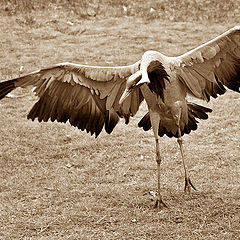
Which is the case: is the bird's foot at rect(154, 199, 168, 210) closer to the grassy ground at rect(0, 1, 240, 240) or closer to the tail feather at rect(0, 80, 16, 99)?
the grassy ground at rect(0, 1, 240, 240)

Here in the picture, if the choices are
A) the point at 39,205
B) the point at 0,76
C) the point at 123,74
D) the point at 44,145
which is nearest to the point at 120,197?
the point at 39,205

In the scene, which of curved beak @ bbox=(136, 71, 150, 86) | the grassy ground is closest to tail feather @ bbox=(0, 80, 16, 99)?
the grassy ground

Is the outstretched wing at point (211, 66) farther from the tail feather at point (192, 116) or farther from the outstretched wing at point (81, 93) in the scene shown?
the outstretched wing at point (81, 93)

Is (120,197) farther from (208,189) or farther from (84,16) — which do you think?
(84,16)

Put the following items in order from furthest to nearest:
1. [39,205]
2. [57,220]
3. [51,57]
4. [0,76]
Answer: [51,57]
[0,76]
[39,205]
[57,220]

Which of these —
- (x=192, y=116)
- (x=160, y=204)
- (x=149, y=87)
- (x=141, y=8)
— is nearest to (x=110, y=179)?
(x=160, y=204)

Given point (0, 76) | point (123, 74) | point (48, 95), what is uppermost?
point (123, 74)

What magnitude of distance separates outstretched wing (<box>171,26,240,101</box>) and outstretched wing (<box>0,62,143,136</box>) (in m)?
0.66

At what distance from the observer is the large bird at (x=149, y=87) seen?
6.22 meters

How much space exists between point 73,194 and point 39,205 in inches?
19.8

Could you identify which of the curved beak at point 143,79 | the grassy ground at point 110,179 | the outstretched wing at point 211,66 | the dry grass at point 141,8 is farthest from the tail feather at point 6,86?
the dry grass at point 141,8

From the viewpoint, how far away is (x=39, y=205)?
6566mm

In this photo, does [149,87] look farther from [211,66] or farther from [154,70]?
[211,66]

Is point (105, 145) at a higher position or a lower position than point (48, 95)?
lower
